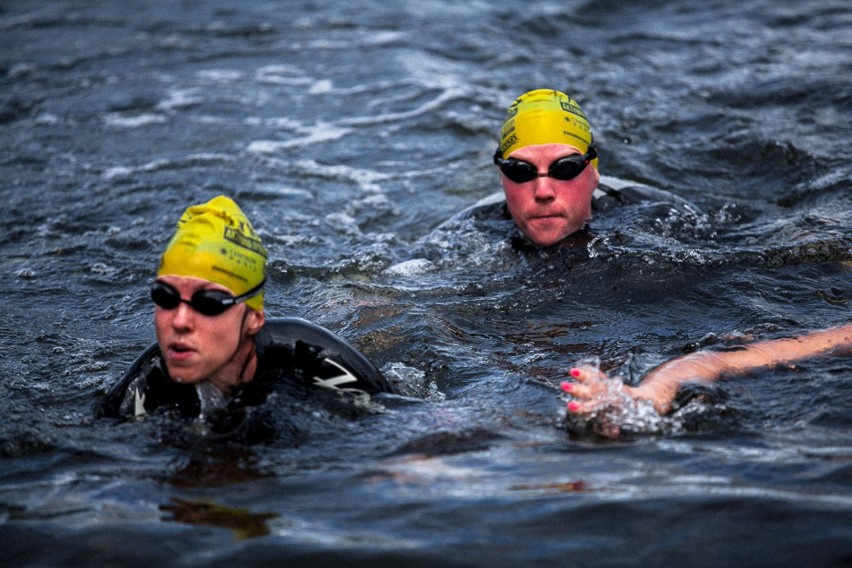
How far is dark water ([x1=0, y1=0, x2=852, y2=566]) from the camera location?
16.5 feet

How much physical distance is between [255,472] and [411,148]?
7.85 m

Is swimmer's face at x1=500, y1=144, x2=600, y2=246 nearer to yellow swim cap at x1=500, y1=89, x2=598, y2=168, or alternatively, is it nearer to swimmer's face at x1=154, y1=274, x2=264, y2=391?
yellow swim cap at x1=500, y1=89, x2=598, y2=168

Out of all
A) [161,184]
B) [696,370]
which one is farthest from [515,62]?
[696,370]

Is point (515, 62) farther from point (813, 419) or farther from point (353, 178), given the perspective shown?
point (813, 419)

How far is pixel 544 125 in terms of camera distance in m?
8.96

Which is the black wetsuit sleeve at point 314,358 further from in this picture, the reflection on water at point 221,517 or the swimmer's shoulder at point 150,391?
the reflection on water at point 221,517

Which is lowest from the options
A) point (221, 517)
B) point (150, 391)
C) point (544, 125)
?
point (221, 517)

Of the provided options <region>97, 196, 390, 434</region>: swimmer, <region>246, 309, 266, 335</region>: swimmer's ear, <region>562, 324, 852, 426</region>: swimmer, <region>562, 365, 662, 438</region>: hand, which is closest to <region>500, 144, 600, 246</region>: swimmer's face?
<region>562, 324, 852, 426</region>: swimmer

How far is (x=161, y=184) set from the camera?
11.7m

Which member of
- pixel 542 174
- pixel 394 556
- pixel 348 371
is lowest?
pixel 394 556

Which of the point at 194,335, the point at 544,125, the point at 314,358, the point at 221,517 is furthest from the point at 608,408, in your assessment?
the point at 544,125

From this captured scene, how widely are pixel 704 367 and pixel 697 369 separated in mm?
71

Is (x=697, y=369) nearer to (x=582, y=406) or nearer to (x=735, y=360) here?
(x=735, y=360)

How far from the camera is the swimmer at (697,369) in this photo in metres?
5.51
